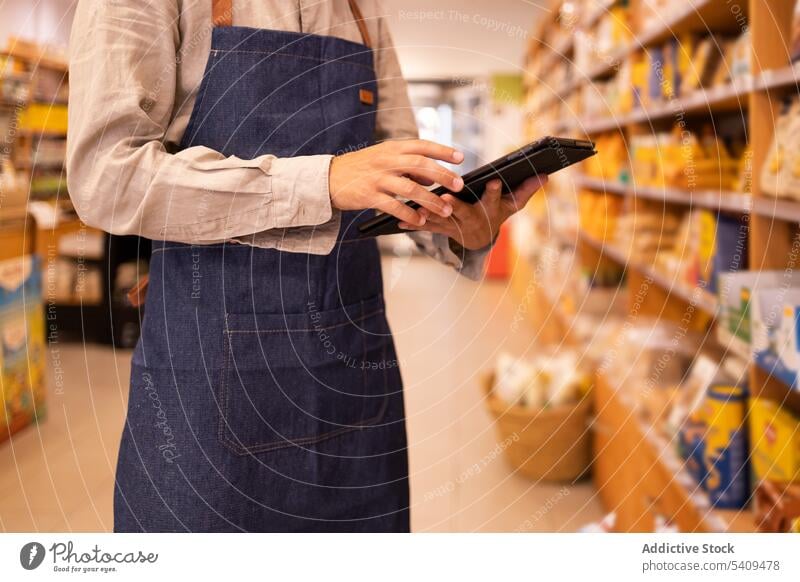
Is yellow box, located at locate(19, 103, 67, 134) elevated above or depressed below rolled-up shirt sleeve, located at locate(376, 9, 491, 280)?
above

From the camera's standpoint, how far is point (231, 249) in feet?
3.11

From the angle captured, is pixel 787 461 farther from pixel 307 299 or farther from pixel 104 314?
pixel 104 314

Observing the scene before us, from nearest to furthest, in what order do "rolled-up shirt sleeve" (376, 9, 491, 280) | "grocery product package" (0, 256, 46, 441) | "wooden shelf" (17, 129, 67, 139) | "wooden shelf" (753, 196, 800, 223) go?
"rolled-up shirt sleeve" (376, 9, 491, 280)
"wooden shelf" (753, 196, 800, 223)
"grocery product package" (0, 256, 46, 441)
"wooden shelf" (17, 129, 67, 139)

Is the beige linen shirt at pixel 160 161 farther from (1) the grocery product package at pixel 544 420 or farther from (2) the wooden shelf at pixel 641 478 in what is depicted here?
(1) the grocery product package at pixel 544 420

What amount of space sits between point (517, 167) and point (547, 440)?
1.71 m

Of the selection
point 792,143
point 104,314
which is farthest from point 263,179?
point 104,314

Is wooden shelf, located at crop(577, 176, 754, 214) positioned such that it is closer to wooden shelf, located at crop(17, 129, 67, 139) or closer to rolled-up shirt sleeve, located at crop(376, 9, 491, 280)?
rolled-up shirt sleeve, located at crop(376, 9, 491, 280)

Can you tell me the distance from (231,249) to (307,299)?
0.11 meters

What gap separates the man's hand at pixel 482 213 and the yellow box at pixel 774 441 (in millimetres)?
744

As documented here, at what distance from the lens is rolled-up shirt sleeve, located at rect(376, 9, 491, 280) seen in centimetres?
109

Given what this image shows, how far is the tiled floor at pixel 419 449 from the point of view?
111 centimetres

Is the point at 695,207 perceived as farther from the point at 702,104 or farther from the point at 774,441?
the point at 774,441

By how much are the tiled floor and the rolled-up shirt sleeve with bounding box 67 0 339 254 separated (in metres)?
0.28
